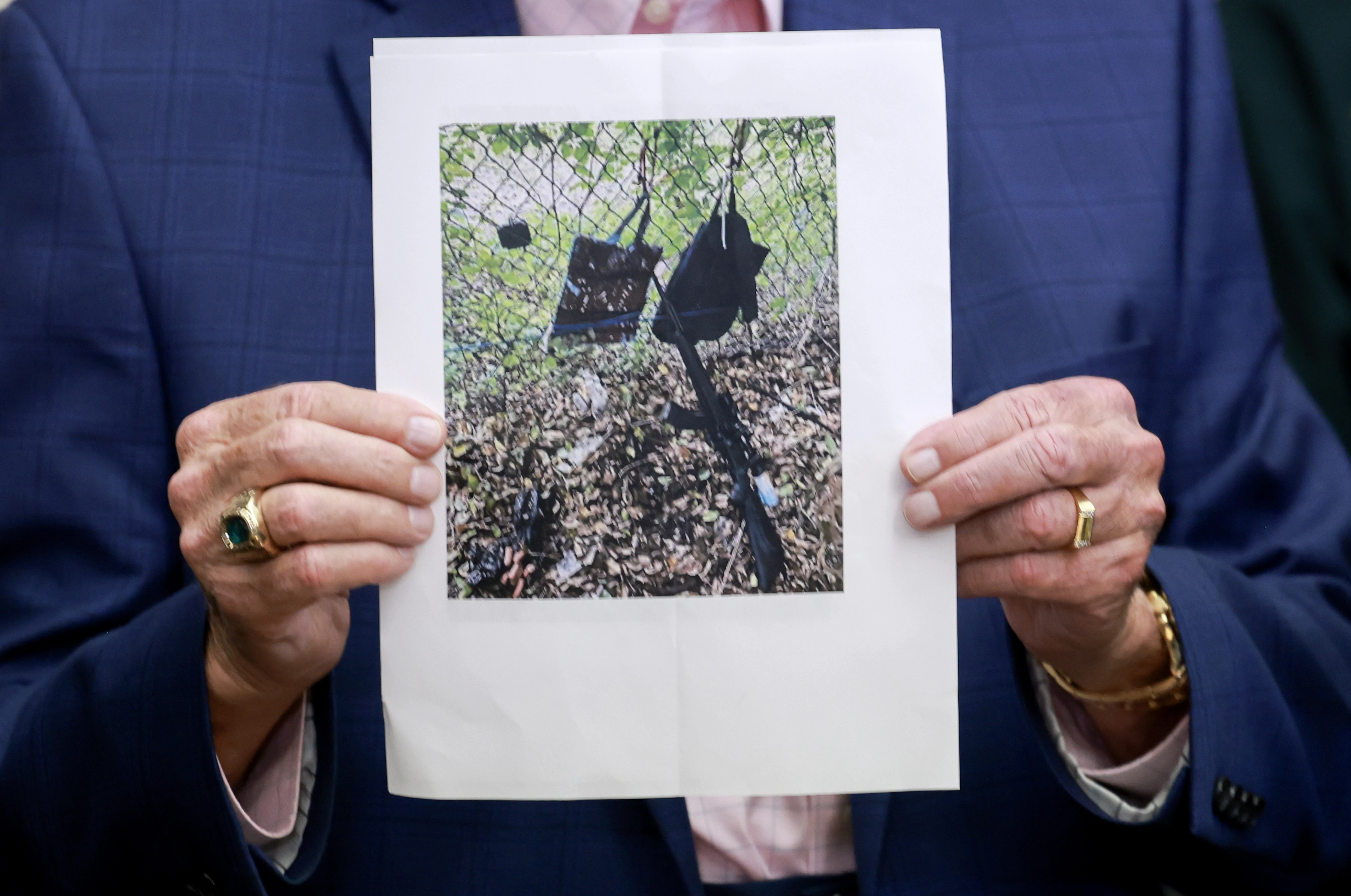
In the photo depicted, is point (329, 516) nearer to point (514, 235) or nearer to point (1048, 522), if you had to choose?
point (514, 235)

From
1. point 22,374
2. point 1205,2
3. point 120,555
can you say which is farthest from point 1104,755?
point 22,374

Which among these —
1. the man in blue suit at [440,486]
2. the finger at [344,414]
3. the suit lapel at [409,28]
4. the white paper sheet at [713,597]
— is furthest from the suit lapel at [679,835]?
the suit lapel at [409,28]

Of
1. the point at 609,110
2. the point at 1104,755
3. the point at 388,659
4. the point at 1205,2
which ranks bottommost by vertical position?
the point at 1104,755

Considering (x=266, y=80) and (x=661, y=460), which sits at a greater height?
(x=266, y=80)

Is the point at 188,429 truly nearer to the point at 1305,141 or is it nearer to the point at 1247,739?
the point at 1247,739

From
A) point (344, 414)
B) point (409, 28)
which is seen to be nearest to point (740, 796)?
point (344, 414)

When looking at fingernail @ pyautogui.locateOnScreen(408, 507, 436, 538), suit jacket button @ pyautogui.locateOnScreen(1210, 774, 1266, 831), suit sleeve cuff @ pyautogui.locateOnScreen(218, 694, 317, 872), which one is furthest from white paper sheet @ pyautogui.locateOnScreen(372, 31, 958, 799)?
suit jacket button @ pyautogui.locateOnScreen(1210, 774, 1266, 831)

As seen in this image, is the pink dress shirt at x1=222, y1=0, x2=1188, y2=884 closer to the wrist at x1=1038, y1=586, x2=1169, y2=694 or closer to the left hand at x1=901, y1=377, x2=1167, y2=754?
the wrist at x1=1038, y1=586, x2=1169, y2=694

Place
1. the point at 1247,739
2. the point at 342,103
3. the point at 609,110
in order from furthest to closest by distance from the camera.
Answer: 1. the point at 342,103
2. the point at 1247,739
3. the point at 609,110
